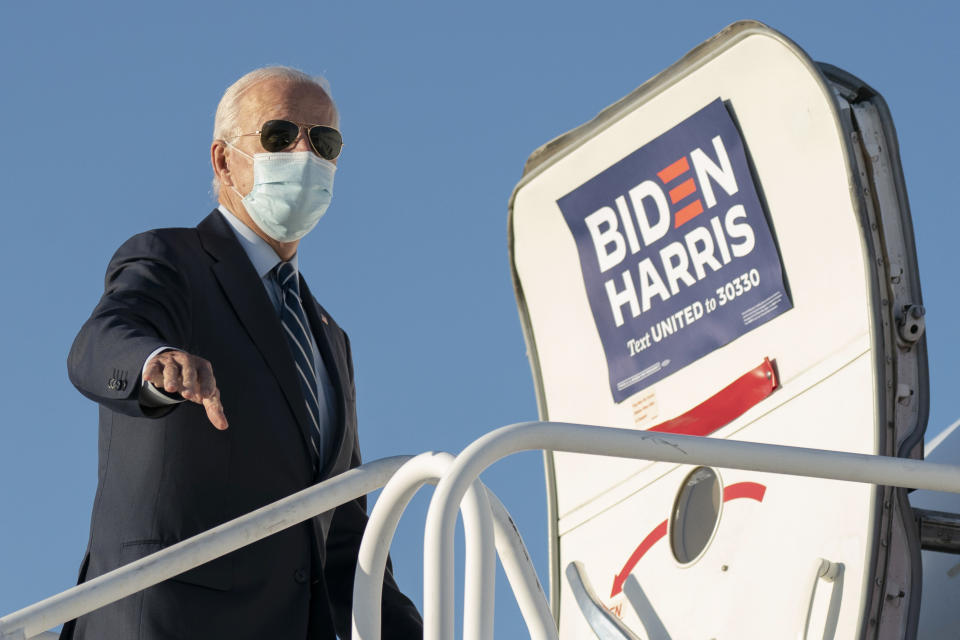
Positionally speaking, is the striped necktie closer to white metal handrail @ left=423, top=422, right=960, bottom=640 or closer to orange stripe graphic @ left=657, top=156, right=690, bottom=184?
white metal handrail @ left=423, top=422, right=960, bottom=640

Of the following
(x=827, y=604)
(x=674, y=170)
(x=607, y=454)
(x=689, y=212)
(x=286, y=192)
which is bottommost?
(x=827, y=604)

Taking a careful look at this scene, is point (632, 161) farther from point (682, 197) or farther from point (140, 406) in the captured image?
point (140, 406)

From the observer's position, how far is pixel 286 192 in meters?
4.07

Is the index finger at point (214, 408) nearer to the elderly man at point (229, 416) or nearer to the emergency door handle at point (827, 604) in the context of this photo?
the elderly man at point (229, 416)

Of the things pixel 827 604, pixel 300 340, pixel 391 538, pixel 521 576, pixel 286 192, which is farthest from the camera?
pixel 827 604

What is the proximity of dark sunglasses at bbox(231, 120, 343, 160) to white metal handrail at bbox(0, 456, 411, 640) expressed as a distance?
1110 mm

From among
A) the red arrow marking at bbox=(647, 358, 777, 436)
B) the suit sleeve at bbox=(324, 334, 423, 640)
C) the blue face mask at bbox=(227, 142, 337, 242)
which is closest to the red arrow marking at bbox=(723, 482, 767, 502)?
the red arrow marking at bbox=(647, 358, 777, 436)

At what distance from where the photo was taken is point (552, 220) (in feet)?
21.5

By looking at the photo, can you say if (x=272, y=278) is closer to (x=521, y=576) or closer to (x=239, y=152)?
(x=239, y=152)

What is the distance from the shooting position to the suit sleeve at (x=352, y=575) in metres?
3.81

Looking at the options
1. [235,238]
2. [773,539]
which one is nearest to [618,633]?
[773,539]

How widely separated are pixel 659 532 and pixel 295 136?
2414mm

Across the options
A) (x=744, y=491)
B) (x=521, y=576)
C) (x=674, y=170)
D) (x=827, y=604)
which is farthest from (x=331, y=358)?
(x=674, y=170)

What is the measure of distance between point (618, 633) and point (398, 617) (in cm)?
190
